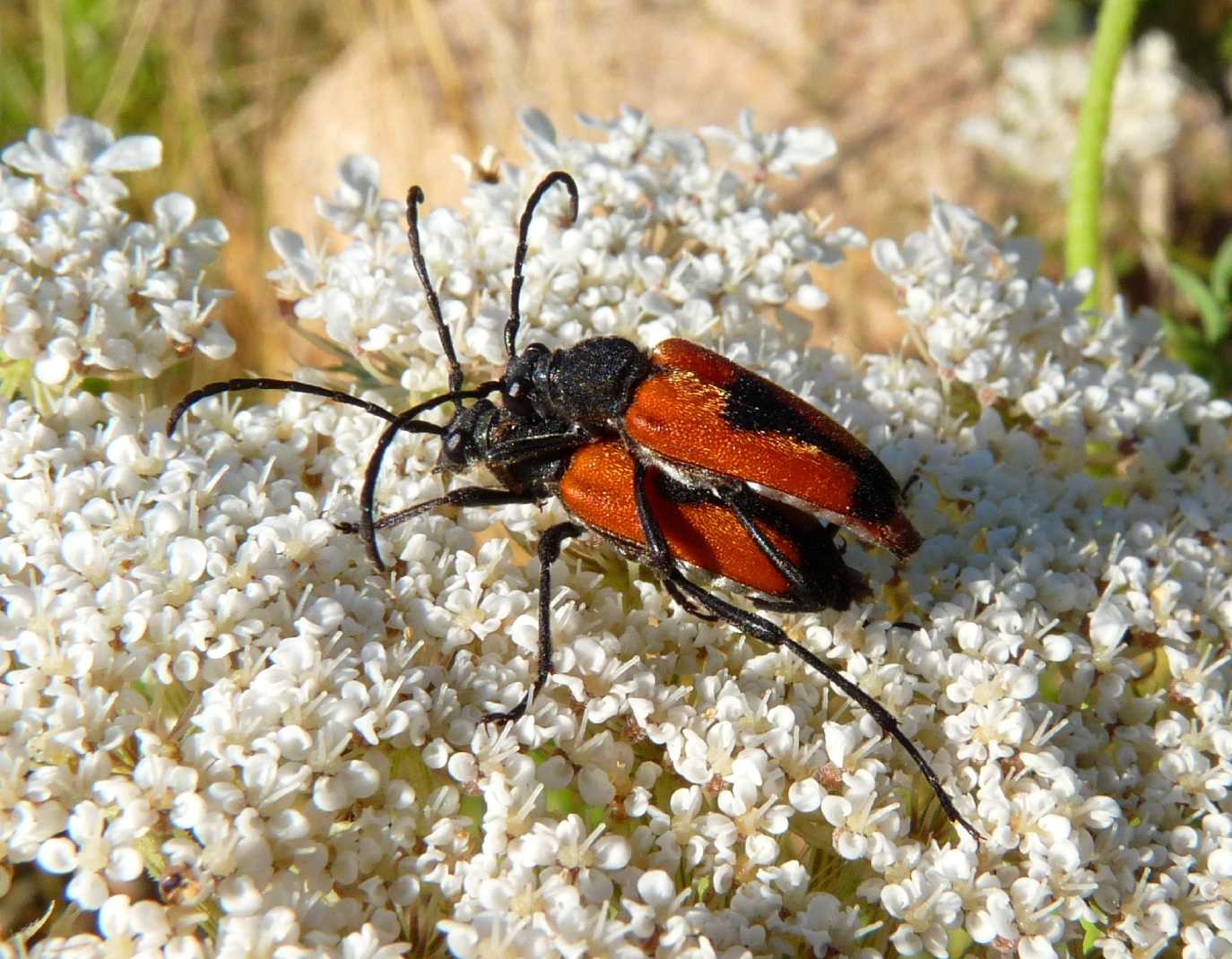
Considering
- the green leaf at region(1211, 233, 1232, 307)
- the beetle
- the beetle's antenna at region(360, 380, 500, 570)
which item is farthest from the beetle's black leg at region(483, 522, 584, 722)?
the green leaf at region(1211, 233, 1232, 307)

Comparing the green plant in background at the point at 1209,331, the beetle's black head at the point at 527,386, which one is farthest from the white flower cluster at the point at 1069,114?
the beetle's black head at the point at 527,386

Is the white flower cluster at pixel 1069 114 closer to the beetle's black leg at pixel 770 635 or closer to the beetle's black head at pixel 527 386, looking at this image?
the beetle's black head at pixel 527 386

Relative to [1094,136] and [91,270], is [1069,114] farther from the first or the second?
[91,270]

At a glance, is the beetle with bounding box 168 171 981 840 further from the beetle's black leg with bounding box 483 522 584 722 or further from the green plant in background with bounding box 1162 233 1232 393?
the green plant in background with bounding box 1162 233 1232 393

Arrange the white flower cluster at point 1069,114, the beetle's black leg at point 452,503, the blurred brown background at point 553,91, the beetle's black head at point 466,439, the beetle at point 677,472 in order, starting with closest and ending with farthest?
the beetle at point 677,472 → the beetle's black leg at point 452,503 → the beetle's black head at point 466,439 → the white flower cluster at point 1069,114 → the blurred brown background at point 553,91

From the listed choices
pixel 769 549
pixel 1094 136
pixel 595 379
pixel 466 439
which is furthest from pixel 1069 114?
pixel 466 439

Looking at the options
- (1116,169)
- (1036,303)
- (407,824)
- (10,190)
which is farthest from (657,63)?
(407,824)
